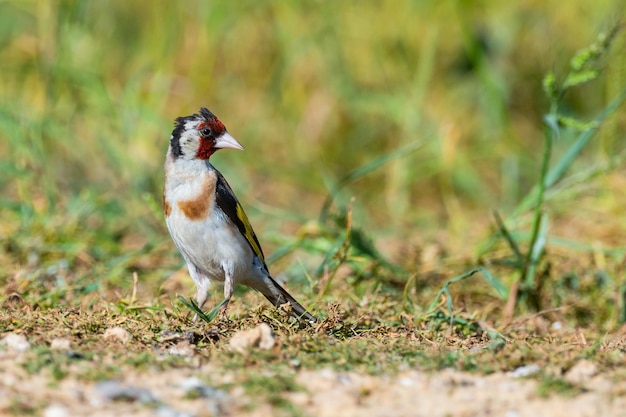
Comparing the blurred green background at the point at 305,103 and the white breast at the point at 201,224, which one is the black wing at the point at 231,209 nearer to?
the white breast at the point at 201,224

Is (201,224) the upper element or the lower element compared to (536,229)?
upper

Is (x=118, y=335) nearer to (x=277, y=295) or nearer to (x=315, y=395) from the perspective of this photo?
(x=315, y=395)

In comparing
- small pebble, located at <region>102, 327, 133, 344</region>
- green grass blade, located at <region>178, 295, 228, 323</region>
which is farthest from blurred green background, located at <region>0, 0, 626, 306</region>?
small pebble, located at <region>102, 327, 133, 344</region>

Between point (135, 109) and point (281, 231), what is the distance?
135 cm

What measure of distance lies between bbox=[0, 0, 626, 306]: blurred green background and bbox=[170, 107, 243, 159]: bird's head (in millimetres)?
1557

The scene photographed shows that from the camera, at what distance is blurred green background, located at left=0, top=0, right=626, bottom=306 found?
655cm

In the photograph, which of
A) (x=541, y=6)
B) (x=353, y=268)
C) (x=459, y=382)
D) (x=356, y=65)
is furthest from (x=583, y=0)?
(x=459, y=382)

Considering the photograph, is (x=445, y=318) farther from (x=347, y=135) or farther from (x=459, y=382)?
(x=347, y=135)

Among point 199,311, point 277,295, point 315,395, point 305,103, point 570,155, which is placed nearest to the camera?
point 315,395

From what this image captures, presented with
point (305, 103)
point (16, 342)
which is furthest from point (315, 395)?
point (305, 103)

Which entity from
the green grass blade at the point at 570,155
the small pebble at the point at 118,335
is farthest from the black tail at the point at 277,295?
the green grass blade at the point at 570,155

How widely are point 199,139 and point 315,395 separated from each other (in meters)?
1.78

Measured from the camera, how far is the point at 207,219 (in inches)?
173

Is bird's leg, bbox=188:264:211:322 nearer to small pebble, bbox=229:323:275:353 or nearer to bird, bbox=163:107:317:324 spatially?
bird, bbox=163:107:317:324
